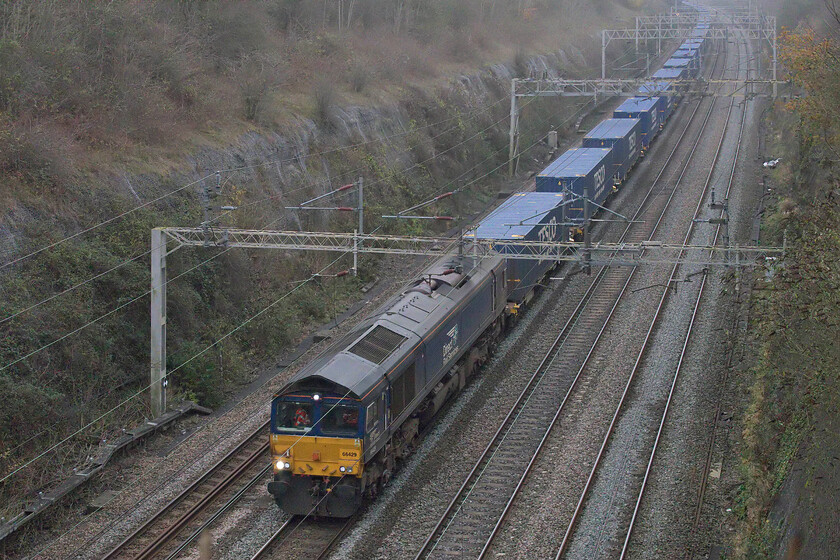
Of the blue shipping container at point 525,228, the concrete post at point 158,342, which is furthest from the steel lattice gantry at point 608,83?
the concrete post at point 158,342

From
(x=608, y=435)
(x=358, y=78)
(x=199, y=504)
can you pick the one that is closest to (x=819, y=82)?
(x=608, y=435)

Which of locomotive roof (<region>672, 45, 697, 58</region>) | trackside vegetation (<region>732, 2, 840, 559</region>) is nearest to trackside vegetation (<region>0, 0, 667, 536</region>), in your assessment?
trackside vegetation (<region>732, 2, 840, 559</region>)

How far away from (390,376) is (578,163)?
Answer: 71.2ft

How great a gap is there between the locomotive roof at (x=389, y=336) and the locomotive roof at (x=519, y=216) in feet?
8.43

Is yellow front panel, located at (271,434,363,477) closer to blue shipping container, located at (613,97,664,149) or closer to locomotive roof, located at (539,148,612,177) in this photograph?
locomotive roof, located at (539,148,612,177)

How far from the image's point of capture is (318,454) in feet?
55.1

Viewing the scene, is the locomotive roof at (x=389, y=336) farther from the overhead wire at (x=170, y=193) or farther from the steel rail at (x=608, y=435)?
the overhead wire at (x=170, y=193)

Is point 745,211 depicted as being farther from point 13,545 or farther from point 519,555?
point 13,545

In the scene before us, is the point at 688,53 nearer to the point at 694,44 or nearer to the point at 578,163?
the point at 694,44

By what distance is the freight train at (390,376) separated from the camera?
1673cm

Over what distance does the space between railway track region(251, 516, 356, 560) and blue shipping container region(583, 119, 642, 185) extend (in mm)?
28051

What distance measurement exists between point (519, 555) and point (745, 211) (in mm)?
26481

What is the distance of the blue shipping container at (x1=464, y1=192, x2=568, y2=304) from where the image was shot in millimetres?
27250

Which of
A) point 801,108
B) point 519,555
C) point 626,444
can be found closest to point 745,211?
point 801,108
